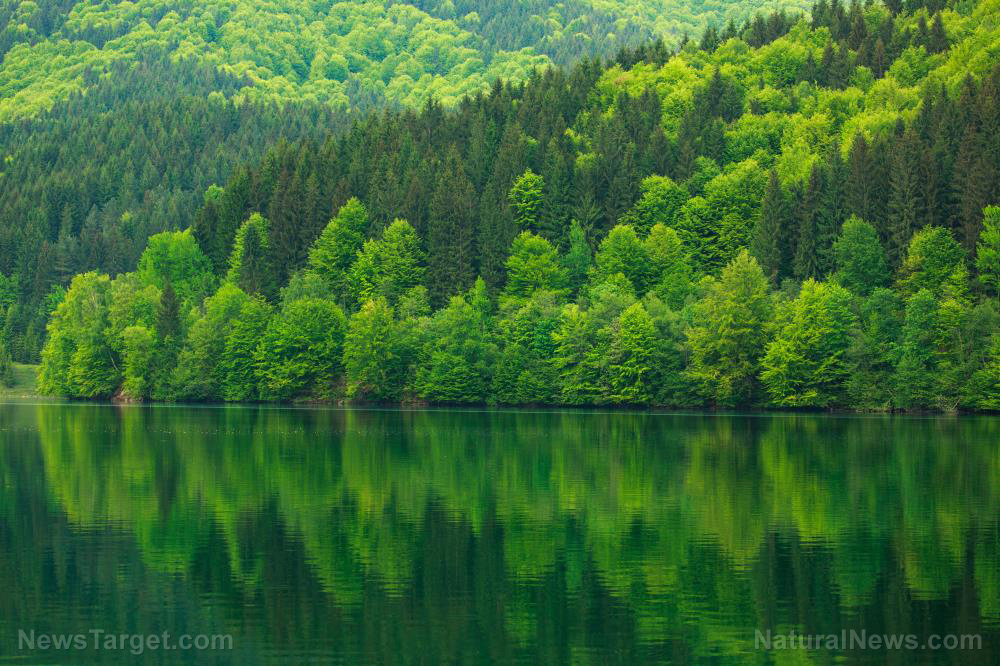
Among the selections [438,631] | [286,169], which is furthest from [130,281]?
A: [438,631]

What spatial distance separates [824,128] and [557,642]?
160931 mm

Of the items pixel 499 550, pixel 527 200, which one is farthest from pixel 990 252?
pixel 499 550

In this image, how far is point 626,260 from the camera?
163875 mm

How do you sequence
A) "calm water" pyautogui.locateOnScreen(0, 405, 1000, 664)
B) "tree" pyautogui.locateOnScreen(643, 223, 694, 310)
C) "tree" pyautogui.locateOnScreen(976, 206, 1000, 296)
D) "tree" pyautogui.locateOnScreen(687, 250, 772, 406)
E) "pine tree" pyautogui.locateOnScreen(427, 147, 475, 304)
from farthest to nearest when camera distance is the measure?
1. "pine tree" pyautogui.locateOnScreen(427, 147, 475, 304)
2. "tree" pyautogui.locateOnScreen(643, 223, 694, 310)
3. "tree" pyautogui.locateOnScreen(687, 250, 772, 406)
4. "tree" pyautogui.locateOnScreen(976, 206, 1000, 296)
5. "calm water" pyautogui.locateOnScreen(0, 405, 1000, 664)

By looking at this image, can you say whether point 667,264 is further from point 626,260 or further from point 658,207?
point 658,207

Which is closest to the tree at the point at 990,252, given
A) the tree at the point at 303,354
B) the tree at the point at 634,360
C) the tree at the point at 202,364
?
the tree at the point at 634,360

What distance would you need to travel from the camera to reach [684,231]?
17212 centimetres

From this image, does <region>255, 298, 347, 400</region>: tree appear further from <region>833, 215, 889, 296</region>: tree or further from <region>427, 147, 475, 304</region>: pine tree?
<region>833, 215, 889, 296</region>: tree

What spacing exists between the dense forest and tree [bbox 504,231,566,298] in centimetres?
34

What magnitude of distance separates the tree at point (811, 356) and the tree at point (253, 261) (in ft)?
240

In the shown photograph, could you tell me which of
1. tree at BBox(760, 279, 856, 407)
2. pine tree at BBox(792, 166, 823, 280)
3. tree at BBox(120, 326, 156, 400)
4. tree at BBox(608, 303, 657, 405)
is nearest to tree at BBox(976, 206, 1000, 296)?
tree at BBox(760, 279, 856, 407)

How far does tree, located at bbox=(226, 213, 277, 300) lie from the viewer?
183 meters

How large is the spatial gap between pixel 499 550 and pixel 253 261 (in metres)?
146

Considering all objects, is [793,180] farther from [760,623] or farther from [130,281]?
[760,623]
